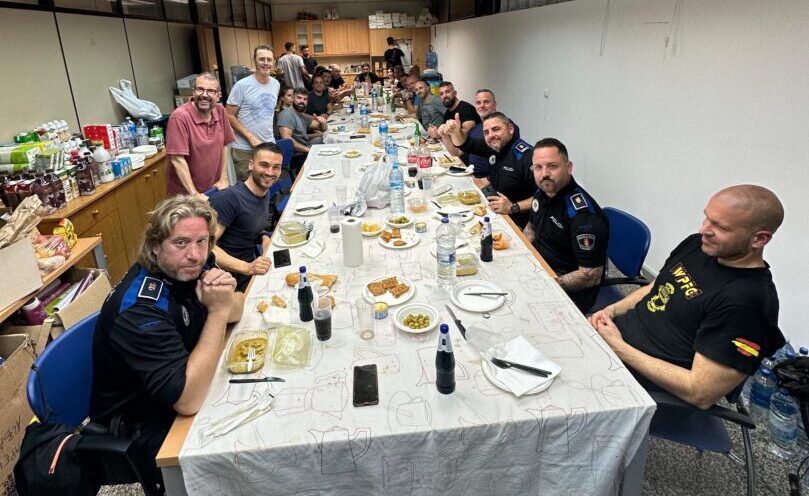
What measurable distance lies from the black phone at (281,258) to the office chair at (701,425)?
5.25 ft

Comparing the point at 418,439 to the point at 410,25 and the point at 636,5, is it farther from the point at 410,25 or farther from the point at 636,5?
the point at 410,25

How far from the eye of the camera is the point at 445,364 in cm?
135

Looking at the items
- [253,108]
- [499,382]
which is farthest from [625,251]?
[253,108]

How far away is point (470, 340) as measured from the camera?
1.62m

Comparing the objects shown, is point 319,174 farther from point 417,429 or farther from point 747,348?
point 747,348

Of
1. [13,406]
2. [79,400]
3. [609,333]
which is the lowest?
[13,406]

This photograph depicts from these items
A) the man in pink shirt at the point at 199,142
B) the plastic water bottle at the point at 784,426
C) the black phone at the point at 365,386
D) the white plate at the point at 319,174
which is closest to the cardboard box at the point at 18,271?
the man in pink shirt at the point at 199,142

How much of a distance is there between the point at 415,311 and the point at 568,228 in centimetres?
108

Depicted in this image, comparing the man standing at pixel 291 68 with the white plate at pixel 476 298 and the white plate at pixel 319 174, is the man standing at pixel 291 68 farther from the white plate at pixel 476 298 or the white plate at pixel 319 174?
the white plate at pixel 476 298

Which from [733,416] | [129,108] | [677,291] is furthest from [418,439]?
[129,108]

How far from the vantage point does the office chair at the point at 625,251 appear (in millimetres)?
2336

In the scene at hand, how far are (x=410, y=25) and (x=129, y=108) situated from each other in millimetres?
9380

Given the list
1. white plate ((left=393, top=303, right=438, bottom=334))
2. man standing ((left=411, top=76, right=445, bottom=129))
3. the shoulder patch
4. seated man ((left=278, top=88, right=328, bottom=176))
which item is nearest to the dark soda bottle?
white plate ((left=393, top=303, right=438, bottom=334))

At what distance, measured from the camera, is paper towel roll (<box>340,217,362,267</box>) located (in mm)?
2141
